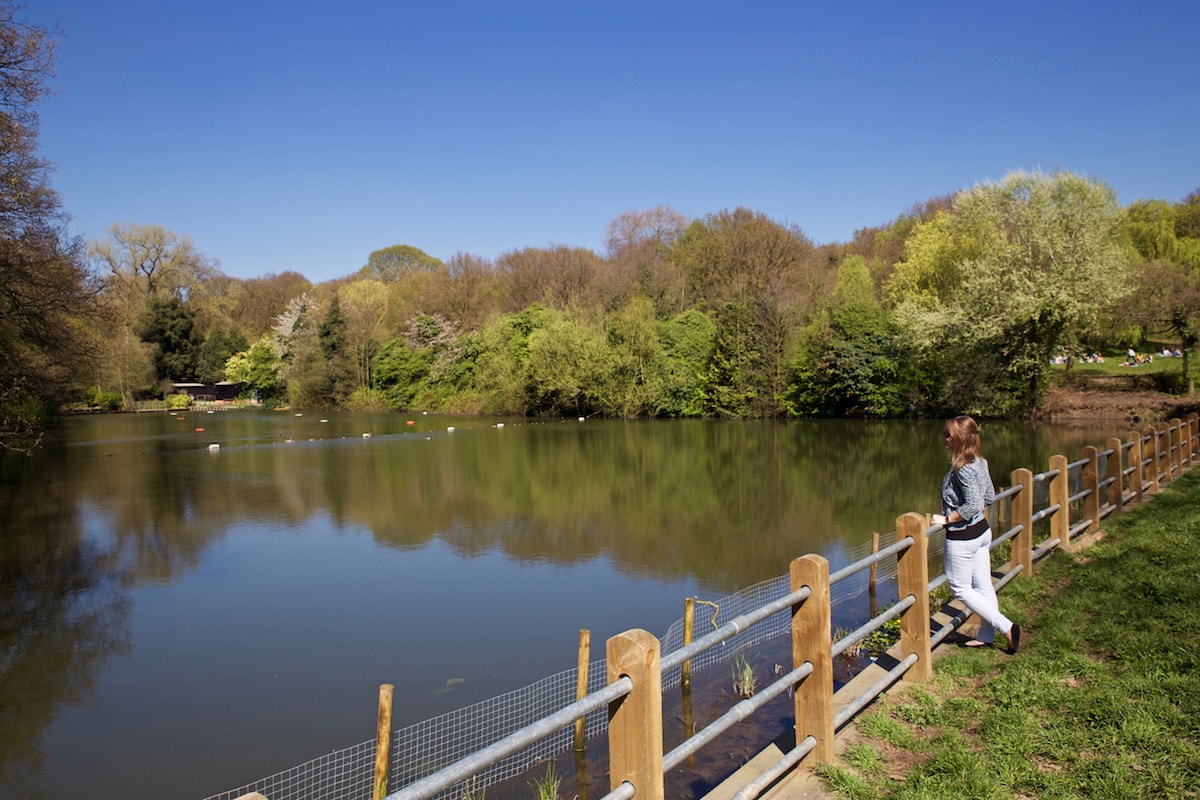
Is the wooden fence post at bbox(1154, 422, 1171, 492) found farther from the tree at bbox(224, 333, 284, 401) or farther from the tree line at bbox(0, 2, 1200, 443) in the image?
the tree at bbox(224, 333, 284, 401)

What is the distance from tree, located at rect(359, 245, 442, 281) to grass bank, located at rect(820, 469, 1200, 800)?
91.4 meters

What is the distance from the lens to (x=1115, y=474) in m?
10.4

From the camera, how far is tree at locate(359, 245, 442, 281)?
306 feet

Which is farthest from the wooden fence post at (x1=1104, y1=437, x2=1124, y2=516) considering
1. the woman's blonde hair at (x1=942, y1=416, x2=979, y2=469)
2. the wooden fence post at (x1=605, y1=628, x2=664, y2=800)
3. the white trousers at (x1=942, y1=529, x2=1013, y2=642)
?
the wooden fence post at (x1=605, y1=628, x2=664, y2=800)

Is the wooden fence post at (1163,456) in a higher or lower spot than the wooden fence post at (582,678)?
higher

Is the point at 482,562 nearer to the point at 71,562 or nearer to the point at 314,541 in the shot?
the point at 314,541

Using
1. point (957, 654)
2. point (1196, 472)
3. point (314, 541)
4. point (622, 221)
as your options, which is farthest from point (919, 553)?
point (622, 221)

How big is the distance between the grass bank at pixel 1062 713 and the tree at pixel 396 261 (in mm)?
91446

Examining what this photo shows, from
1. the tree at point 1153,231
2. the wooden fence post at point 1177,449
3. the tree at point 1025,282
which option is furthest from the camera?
the tree at point 1153,231

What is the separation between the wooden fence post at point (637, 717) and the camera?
295cm

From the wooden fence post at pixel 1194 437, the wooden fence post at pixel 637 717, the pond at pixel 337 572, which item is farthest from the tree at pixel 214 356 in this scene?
the wooden fence post at pixel 637 717

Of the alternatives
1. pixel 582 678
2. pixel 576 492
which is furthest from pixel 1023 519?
pixel 576 492

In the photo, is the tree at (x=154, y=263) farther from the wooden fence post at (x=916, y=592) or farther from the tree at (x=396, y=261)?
the wooden fence post at (x=916, y=592)

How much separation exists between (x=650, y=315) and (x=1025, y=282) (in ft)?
73.3
